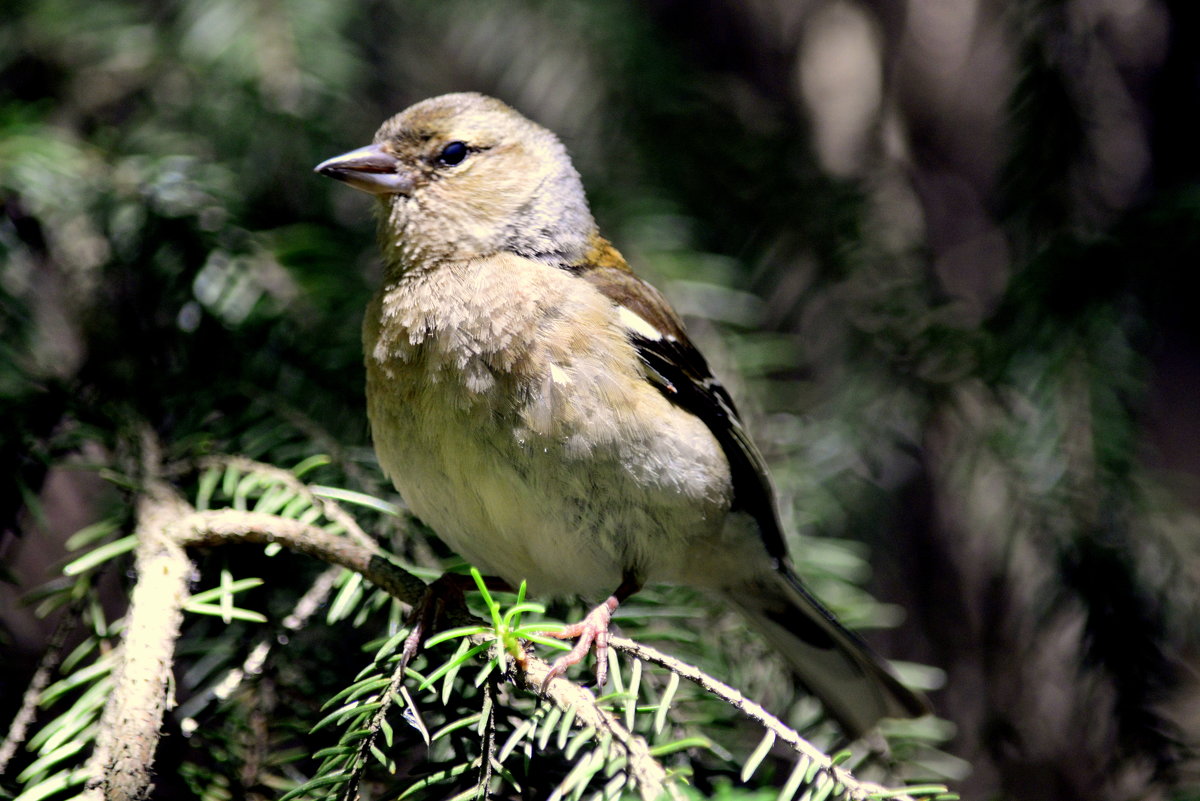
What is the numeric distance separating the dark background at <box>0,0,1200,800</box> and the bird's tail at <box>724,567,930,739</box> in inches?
4.0

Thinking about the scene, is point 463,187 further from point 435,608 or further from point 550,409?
point 435,608

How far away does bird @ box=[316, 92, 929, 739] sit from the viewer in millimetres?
2102

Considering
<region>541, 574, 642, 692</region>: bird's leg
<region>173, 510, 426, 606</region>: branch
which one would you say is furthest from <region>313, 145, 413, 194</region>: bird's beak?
<region>541, 574, 642, 692</region>: bird's leg

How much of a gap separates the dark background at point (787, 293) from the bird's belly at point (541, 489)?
0.92ft

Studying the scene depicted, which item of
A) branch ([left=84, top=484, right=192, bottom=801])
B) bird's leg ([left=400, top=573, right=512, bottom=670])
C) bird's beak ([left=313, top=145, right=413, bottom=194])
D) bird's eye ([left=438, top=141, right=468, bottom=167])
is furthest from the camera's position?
bird's eye ([left=438, top=141, right=468, bottom=167])

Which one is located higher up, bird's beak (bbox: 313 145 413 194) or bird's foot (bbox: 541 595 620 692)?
bird's beak (bbox: 313 145 413 194)

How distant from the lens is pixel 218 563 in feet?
6.31

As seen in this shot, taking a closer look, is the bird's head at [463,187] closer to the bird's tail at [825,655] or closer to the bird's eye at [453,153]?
the bird's eye at [453,153]

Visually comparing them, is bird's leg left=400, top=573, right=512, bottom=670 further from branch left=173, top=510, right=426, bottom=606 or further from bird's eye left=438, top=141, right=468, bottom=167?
bird's eye left=438, top=141, right=468, bottom=167

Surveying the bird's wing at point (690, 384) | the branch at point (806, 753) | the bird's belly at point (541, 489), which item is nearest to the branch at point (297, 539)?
the bird's belly at point (541, 489)

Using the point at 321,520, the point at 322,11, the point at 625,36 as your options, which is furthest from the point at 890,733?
the point at 322,11

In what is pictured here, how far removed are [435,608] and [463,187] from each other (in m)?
Answer: 1.24

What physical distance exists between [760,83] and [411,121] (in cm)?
184

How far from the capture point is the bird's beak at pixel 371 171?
2.42m
